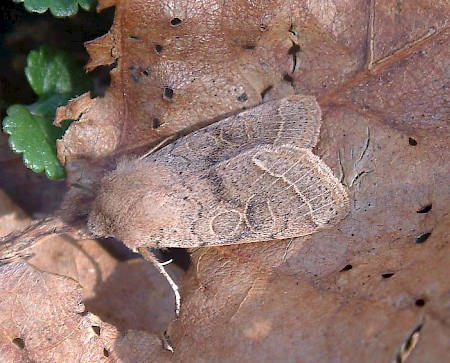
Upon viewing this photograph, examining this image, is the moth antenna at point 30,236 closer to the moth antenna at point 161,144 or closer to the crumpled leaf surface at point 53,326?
the crumpled leaf surface at point 53,326

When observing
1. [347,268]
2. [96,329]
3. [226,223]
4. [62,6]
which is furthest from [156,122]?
[347,268]

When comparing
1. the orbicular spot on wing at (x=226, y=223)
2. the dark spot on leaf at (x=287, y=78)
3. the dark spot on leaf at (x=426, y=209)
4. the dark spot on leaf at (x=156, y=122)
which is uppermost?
the dark spot on leaf at (x=287, y=78)

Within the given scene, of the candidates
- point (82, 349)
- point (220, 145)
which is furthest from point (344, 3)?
point (82, 349)

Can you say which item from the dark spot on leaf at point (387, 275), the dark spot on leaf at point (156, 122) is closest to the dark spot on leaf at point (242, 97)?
the dark spot on leaf at point (156, 122)

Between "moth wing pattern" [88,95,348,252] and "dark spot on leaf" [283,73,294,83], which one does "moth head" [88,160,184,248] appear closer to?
"moth wing pattern" [88,95,348,252]

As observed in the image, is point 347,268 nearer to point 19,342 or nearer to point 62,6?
point 19,342

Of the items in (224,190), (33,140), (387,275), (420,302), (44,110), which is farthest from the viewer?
(44,110)

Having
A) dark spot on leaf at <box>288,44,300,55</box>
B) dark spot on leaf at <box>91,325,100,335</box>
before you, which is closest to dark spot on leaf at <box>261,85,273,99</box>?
dark spot on leaf at <box>288,44,300,55</box>
